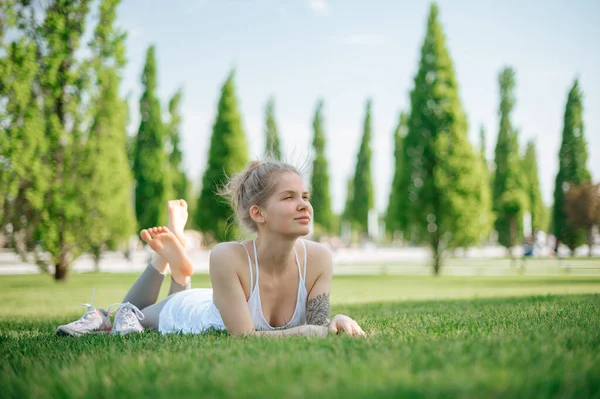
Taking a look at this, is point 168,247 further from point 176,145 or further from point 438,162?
point 176,145

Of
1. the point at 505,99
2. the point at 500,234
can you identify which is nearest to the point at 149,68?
the point at 505,99

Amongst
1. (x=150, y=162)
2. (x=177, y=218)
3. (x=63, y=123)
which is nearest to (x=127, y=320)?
(x=177, y=218)

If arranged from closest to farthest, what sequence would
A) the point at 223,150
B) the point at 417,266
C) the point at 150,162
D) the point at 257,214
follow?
the point at 257,214 → the point at 417,266 → the point at 223,150 → the point at 150,162

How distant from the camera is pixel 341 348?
8.41 feet

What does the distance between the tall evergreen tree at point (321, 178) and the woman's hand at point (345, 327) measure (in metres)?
45.0

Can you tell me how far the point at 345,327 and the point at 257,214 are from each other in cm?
102

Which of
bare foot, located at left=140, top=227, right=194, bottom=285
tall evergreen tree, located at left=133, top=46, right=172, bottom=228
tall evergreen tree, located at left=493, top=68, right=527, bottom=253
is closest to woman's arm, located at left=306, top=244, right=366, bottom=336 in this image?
bare foot, located at left=140, top=227, right=194, bottom=285

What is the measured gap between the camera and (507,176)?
44625 millimetres

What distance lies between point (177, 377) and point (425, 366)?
39.7 inches

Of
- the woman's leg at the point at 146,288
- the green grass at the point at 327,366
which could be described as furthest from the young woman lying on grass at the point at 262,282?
the green grass at the point at 327,366

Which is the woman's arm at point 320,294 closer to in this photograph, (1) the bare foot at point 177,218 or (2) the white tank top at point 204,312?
(2) the white tank top at point 204,312

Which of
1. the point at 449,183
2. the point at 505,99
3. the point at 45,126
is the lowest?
the point at 449,183

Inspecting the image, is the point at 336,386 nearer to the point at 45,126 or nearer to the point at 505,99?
the point at 45,126

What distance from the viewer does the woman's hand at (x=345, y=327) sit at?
3180mm
